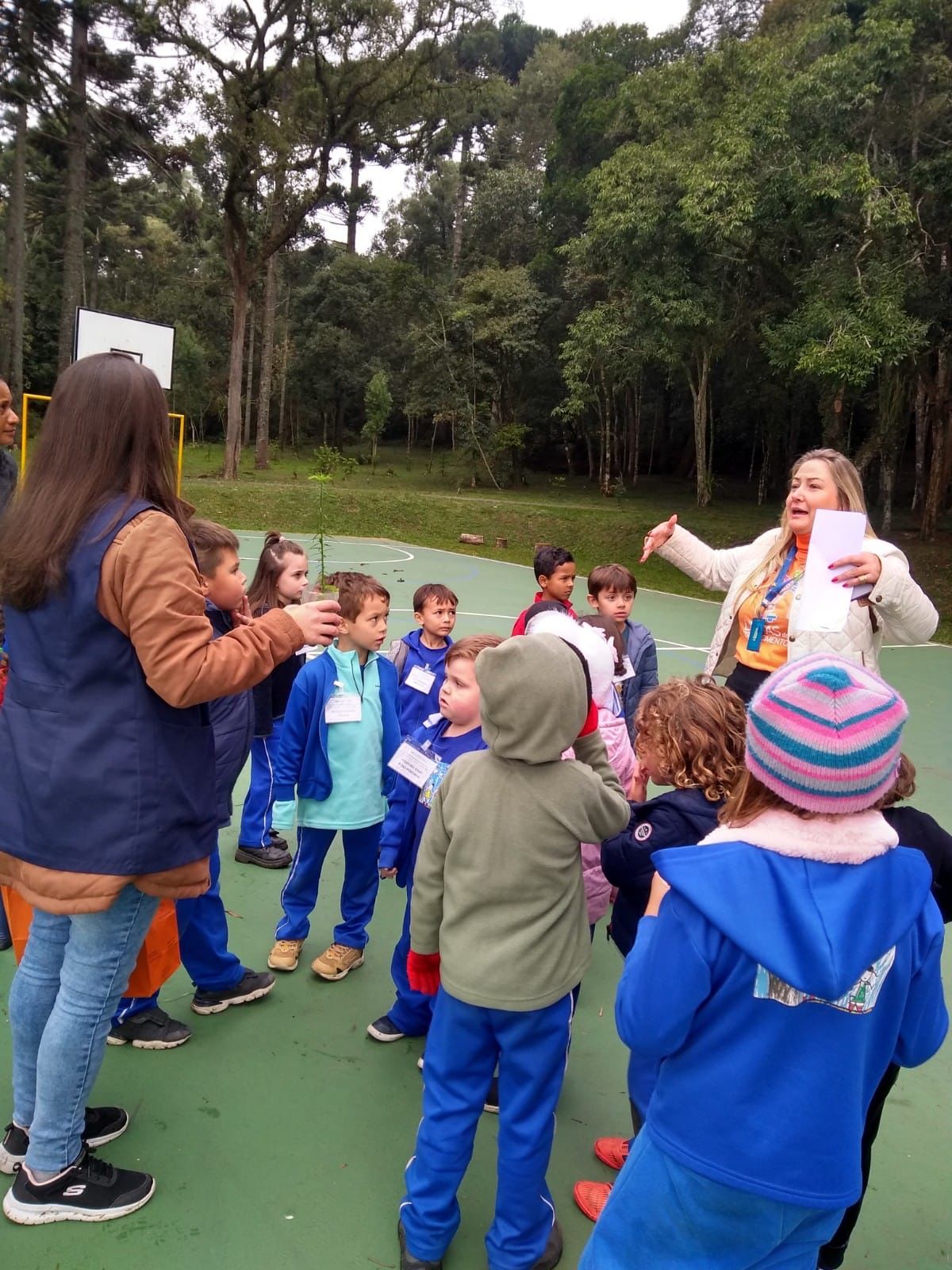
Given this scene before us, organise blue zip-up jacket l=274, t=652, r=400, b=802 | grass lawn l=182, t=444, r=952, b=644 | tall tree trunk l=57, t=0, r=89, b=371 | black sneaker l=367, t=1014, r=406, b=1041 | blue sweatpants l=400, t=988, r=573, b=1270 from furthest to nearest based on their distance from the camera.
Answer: tall tree trunk l=57, t=0, r=89, b=371 < grass lawn l=182, t=444, r=952, b=644 < blue zip-up jacket l=274, t=652, r=400, b=802 < black sneaker l=367, t=1014, r=406, b=1041 < blue sweatpants l=400, t=988, r=573, b=1270

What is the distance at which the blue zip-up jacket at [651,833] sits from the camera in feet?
6.10

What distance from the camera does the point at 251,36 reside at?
21656mm

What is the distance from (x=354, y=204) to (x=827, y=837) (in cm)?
3547

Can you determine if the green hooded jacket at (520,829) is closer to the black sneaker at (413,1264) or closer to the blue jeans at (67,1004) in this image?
the black sneaker at (413,1264)

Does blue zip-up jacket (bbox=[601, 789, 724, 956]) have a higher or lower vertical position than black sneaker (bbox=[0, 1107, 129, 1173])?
higher

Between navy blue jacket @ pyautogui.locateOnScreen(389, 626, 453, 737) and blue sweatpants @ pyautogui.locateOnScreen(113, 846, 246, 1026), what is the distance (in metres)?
0.91

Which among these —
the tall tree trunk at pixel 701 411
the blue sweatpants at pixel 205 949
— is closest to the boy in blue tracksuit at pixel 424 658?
the blue sweatpants at pixel 205 949

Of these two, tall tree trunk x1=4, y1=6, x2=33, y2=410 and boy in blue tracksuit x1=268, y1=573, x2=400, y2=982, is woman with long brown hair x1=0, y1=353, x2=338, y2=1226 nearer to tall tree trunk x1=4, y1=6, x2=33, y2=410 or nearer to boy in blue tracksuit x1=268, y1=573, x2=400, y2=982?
boy in blue tracksuit x1=268, y1=573, x2=400, y2=982

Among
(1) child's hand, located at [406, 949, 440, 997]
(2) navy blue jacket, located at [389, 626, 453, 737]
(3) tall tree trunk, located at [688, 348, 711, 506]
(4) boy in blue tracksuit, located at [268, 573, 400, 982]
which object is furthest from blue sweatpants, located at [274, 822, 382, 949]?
(3) tall tree trunk, located at [688, 348, 711, 506]

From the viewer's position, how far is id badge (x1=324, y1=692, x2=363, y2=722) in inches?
117

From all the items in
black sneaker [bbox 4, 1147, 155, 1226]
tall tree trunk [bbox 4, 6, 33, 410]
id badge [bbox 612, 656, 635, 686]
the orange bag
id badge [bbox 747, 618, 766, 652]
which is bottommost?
black sneaker [bbox 4, 1147, 155, 1226]

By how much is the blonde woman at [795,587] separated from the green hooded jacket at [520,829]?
34.3 inches

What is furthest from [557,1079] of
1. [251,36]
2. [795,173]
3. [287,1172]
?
[251,36]

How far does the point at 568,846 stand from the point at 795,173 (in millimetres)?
14782
